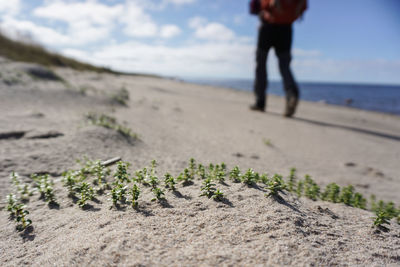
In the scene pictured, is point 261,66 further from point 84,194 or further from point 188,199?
point 84,194

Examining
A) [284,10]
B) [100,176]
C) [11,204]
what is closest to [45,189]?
[11,204]

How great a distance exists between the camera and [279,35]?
744 centimetres

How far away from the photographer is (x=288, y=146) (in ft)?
17.3

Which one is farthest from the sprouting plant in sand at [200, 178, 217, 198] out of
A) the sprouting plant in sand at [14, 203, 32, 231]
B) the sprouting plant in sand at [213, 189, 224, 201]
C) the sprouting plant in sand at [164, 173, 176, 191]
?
the sprouting plant in sand at [14, 203, 32, 231]

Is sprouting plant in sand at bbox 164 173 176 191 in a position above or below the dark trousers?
below

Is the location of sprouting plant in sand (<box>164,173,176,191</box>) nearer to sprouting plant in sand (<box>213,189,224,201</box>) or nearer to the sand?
the sand

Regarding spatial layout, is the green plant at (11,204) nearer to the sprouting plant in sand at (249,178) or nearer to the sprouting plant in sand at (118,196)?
the sprouting plant in sand at (118,196)

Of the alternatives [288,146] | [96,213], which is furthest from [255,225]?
[288,146]

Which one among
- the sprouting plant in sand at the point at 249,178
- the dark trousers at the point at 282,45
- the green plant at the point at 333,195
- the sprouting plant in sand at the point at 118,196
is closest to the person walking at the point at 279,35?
the dark trousers at the point at 282,45

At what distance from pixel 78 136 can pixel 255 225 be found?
3199mm

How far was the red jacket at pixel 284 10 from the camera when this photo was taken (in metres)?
6.71

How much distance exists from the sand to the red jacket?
309 centimetres

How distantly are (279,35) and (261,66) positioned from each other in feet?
3.76

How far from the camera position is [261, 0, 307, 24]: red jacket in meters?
6.71
